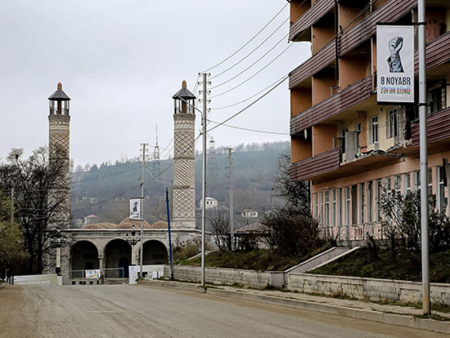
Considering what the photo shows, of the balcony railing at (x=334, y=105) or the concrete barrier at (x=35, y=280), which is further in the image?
the concrete barrier at (x=35, y=280)

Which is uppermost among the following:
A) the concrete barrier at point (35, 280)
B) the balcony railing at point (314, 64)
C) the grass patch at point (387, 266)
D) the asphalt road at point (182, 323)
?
the balcony railing at point (314, 64)

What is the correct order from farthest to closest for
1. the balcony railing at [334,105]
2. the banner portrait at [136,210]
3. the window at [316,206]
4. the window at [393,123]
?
the banner portrait at [136,210] < the window at [316,206] < the window at [393,123] < the balcony railing at [334,105]

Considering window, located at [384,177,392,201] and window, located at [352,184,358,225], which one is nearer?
window, located at [384,177,392,201]

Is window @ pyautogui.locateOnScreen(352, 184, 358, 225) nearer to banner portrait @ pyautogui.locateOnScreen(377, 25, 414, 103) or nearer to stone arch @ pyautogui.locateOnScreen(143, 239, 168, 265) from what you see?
banner portrait @ pyautogui.locateOnScreen(377, 25, 414, 103)

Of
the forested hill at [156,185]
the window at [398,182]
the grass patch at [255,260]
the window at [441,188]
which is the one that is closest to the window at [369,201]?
the window at [398,182]

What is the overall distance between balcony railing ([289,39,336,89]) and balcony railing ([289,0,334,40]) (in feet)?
6.49

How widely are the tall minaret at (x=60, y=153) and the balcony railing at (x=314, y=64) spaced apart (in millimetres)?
40108

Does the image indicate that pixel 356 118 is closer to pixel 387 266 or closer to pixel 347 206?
pixel 347 206

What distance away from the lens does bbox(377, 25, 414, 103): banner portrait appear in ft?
58.9

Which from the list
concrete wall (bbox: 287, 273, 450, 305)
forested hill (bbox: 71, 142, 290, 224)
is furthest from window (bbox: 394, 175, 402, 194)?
forested hill (bbox: 71, 142, 290, 224)

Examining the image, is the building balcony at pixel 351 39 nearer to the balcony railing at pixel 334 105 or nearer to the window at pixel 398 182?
the balcony railing at pixel 334 105

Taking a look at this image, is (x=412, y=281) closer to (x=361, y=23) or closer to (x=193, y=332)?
(x=193, y=332)

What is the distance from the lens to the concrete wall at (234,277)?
30250 mm

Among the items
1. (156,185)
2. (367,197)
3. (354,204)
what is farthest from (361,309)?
(156,185)
